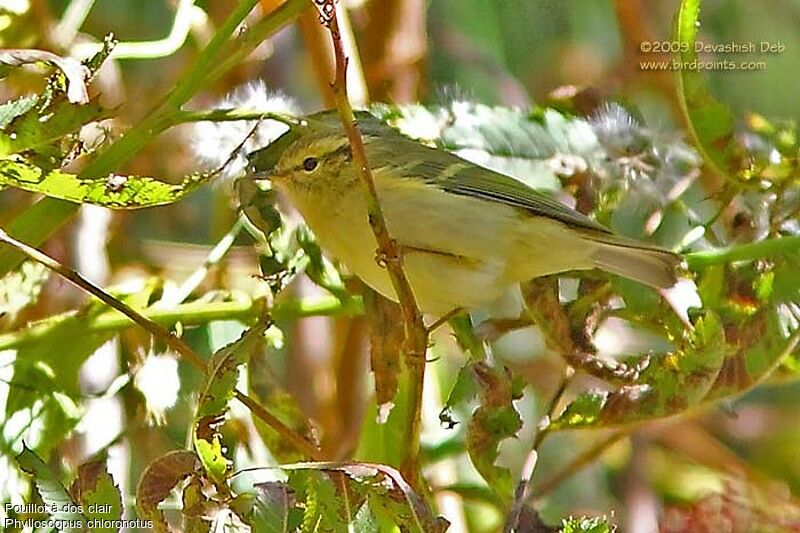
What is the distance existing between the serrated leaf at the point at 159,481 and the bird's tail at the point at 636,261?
0.46 meters

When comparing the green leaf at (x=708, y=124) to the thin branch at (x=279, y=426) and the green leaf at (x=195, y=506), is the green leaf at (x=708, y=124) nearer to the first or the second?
the thin branch at (x=279, y=426)

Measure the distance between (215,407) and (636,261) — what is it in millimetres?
477

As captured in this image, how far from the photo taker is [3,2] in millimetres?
1224

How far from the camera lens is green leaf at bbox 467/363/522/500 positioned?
35.4 inches

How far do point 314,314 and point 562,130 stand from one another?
0.36 metres

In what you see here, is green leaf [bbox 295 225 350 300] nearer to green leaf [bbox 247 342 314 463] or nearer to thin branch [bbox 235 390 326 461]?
green leaf [bbox 247 342 314 463]

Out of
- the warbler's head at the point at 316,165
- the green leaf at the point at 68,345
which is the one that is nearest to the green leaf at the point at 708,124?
the warbler's head at the point at 316,165

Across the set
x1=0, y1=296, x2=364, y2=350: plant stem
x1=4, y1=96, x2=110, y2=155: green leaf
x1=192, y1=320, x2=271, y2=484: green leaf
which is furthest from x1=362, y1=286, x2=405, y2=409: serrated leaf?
x1=4, y1=96, x2=110, y2=155: green leaf

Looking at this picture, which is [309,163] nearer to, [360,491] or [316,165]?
[316,165]

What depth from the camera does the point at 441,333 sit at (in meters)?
1.87

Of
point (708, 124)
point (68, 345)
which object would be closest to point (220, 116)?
point (68, 345)

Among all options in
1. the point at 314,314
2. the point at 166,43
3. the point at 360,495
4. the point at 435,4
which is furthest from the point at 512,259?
the point at 435,4

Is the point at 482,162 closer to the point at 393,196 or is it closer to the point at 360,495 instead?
the point at 393,196

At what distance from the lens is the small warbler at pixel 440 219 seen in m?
1.16
